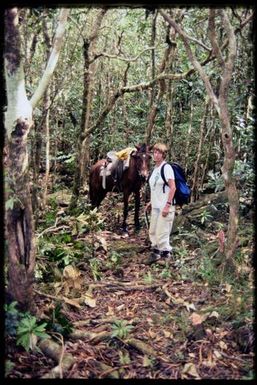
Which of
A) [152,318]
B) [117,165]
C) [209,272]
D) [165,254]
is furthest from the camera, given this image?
[117,165]

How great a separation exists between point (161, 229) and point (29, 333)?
11.9 ft

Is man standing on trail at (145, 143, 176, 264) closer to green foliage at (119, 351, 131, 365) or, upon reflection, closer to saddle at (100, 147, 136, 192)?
saddle at (100, 147, 136, 192)

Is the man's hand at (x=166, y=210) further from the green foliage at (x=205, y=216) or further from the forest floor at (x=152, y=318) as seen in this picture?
the green foliage at (x=205, y=216)

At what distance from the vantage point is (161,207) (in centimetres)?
737

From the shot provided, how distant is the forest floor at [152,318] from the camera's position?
4234mm

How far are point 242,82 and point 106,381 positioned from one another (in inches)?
249

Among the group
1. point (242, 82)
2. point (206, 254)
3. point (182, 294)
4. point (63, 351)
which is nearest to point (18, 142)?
point (63, 351)

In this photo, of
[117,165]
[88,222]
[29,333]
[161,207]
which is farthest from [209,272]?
[117,165]

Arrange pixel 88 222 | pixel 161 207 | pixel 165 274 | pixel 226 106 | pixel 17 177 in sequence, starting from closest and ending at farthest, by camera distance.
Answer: pixel 17 177, pixel 226 106, pixel 165 274, pixel 161 207, pixel 88 222

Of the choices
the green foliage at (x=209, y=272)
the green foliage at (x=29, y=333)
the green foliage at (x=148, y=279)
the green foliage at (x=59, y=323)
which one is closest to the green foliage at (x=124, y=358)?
the green foliage at (x=59, y=323)

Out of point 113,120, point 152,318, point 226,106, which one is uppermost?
point 226,106

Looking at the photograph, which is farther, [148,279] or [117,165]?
[117,165]

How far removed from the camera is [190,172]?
1259 cm

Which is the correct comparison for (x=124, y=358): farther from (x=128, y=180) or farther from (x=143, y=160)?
(x=128, y=180)
